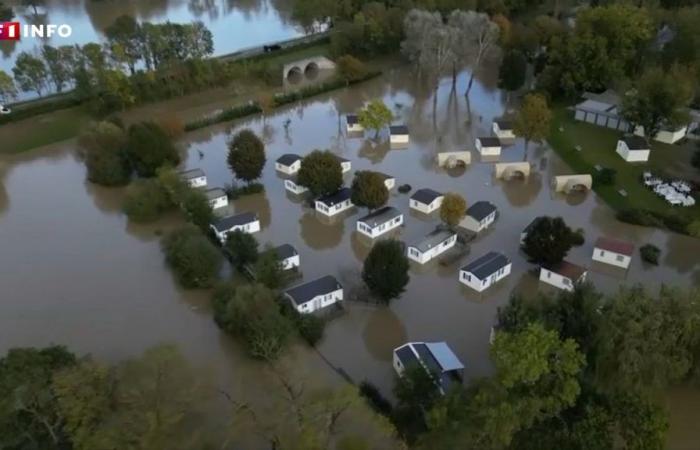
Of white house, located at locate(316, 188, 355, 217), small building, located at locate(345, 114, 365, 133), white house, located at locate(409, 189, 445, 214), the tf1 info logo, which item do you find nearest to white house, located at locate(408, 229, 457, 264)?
white house, located at locate(409, 189, 445, 214)

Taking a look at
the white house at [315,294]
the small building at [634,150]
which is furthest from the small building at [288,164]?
the small building at [634,150]

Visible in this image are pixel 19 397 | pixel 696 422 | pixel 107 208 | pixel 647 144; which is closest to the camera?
pixel 19 397

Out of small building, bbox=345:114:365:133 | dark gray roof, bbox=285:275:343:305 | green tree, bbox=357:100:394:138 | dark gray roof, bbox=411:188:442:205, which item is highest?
green tree, bbox=357:100:394:138

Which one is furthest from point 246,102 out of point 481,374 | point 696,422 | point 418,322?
point 696,422

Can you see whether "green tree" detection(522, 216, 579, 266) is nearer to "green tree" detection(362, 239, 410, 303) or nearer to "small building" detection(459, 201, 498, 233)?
"small building" detection(459, 201, 498, 233)

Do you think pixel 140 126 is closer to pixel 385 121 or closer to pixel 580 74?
pixel 385 121

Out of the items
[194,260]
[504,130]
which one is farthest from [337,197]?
[504,130]
